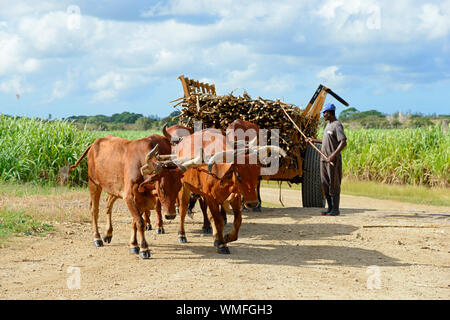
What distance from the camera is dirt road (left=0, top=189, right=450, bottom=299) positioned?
19.2ft

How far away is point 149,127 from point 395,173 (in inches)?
1267

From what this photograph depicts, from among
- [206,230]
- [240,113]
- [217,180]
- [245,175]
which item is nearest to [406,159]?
[240,113]

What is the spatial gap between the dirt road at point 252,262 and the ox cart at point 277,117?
3.71 feet

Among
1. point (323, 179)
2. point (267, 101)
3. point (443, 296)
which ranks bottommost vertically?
point (443, 296)

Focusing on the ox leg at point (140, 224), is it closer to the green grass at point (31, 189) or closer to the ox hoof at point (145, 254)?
the ox hoof at point (145, 254)

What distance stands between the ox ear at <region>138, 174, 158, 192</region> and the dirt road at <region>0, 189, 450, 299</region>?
1030 mm

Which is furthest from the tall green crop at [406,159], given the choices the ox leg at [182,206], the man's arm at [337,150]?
the ox leg at [182,206]

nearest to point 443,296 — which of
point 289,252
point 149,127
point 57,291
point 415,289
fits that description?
point 415,289

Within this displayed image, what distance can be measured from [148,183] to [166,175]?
14.4 inches

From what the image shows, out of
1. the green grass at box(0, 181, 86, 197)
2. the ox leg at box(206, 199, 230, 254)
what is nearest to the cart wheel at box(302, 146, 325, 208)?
the ox leg at box(206, 199, 230, 254)

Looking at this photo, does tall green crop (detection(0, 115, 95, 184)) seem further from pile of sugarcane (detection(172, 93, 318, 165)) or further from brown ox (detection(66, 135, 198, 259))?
brown ox (detection(66, 135, 198, 259))

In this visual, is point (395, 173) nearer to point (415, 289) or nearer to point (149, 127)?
point (415, 289)

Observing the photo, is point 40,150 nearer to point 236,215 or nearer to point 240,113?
point 240,113

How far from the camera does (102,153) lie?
26.9ft
